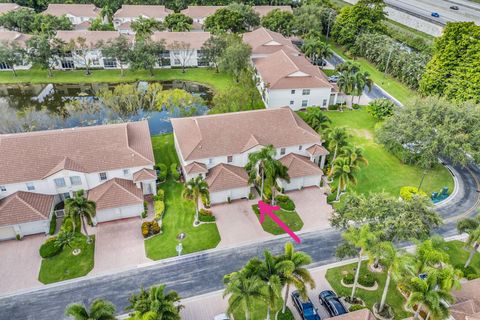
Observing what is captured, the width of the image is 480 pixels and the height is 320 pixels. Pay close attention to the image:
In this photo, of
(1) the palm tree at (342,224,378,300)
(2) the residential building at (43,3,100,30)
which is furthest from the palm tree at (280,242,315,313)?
(2) the residential building at (43,3,100,30)

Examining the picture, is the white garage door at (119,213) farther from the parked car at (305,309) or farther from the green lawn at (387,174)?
the green lawn at (387,174)

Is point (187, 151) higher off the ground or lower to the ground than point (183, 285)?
higher

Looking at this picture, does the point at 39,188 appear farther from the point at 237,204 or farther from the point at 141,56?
the point at 141,56

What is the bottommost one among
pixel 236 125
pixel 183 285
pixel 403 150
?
pixel 183 285

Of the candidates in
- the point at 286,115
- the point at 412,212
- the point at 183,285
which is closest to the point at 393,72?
the point at 286,115

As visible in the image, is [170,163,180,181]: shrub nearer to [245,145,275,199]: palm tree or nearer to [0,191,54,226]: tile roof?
[245,145,275,199]: palm tree

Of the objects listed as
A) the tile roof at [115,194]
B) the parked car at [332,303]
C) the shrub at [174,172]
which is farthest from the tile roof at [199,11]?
the parked car at [332,303]
